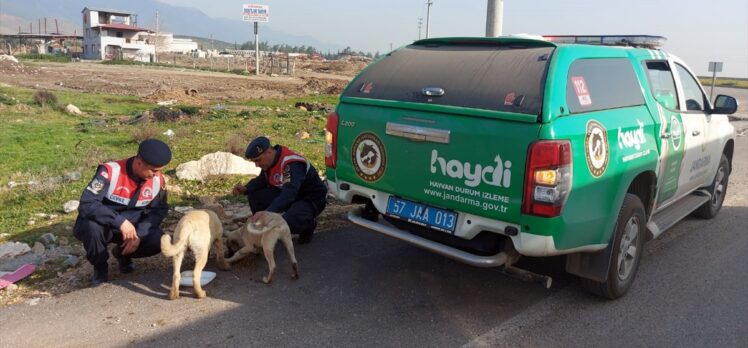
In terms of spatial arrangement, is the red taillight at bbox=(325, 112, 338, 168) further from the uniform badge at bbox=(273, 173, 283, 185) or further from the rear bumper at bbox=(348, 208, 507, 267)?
the uniform badge at bbox=(273, 173, 283, 185)

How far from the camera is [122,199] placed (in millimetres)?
4512

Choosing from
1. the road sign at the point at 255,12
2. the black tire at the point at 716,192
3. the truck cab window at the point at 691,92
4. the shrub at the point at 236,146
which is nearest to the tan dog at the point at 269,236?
the truck cab window at the point at 691,92

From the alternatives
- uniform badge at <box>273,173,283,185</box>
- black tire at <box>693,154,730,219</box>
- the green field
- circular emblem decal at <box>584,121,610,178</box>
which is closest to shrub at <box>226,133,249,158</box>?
the green field

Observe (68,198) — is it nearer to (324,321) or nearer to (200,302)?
(200,302)

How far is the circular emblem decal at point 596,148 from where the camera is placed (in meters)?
3.65

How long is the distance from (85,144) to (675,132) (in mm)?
10497

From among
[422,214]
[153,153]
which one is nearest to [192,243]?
[153,153]

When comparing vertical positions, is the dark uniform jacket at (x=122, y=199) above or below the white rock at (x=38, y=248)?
above

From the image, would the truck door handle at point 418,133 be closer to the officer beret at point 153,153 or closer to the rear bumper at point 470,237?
the rear bumper at point 470,237

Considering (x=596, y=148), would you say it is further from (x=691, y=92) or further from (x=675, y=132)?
(x=691, y=92)

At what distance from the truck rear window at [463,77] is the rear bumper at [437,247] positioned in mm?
964

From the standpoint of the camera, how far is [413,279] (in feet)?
15.3

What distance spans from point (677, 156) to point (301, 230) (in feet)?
11.2

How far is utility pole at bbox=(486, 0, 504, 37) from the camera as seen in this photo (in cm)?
885
